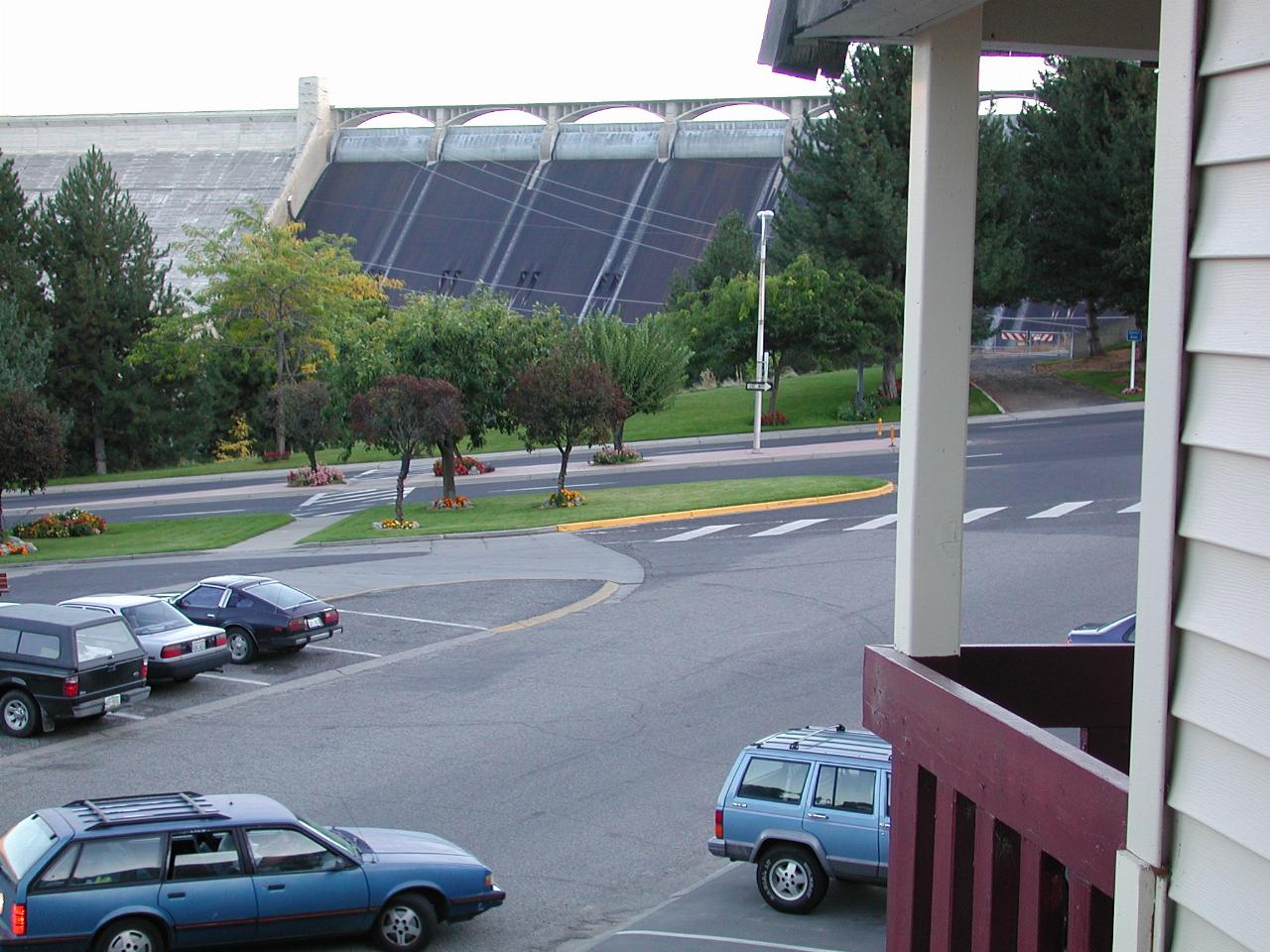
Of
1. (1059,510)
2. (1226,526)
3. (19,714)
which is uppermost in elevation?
(1226,526)

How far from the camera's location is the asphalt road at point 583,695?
12.8m

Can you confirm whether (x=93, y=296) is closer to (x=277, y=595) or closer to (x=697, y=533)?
(x=697, y=533)

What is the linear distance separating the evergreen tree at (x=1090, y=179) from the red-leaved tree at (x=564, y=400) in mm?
20280

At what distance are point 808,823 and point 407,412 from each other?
23957mm

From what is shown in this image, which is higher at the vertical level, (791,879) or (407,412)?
(407,412)

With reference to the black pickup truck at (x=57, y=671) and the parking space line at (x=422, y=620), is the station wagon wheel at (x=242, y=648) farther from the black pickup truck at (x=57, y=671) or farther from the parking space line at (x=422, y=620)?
the black pickup truck at (x=57, y=671)

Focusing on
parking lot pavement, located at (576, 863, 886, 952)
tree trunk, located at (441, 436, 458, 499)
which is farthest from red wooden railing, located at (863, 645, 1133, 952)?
tree trunk, located at (441, 436, 458, 499)

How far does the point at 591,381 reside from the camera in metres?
34.8

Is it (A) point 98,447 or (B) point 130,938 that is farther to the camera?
(A) point 98,447

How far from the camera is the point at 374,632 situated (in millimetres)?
23469

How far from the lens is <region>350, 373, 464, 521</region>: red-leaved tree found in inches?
1359

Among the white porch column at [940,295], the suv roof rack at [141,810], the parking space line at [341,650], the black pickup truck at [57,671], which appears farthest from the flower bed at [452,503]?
the white porch column at [940,295]

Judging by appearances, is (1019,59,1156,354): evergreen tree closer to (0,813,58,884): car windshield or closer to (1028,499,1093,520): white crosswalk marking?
(1028,499,1093,520): white crosswalk marking

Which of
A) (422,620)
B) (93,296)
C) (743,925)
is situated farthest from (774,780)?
(93,296)
